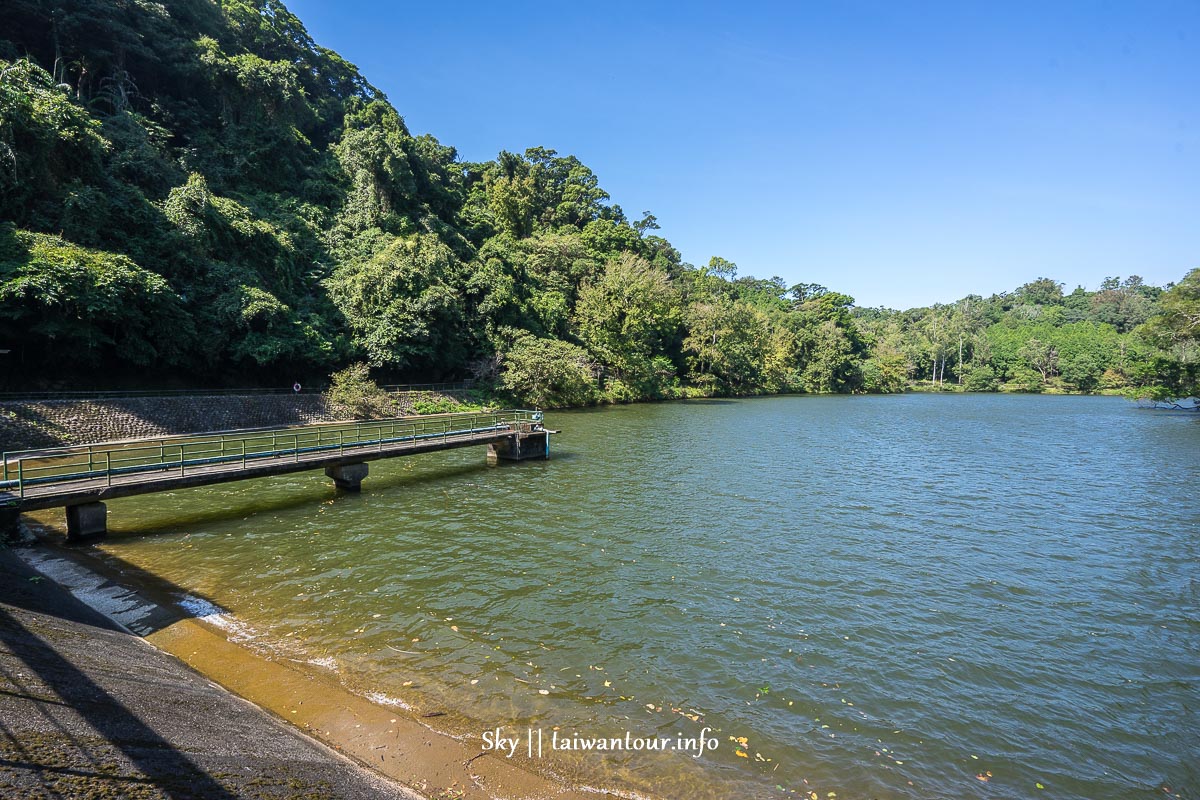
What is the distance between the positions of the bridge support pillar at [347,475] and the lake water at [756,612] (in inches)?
25.1

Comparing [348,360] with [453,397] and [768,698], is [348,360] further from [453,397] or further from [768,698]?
[768,698]

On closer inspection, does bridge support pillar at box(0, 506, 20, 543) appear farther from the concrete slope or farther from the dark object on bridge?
the dark object on bridge

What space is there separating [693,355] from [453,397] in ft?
126

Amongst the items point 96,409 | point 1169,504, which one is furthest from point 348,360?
point 1169,504

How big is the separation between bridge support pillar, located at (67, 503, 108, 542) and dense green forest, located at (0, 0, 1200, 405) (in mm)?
15717

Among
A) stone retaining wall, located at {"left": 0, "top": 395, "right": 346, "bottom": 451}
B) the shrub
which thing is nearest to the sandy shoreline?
stone retaining wall, located at {"left": 0, "top": 395, "right": 346, "bottom": 451}

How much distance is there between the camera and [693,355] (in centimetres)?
7325

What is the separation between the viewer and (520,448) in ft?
86.6

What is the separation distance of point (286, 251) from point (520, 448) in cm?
2769

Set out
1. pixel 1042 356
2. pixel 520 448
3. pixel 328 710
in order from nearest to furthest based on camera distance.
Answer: pixel 328 710, pixel 520 448, pixel 1042 356

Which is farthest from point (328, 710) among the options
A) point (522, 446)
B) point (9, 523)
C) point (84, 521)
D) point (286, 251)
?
point (286, 251)

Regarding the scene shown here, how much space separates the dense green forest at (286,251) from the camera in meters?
27.2

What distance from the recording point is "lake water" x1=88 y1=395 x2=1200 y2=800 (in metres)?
7.04

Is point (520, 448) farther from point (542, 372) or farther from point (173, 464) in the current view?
point (542, 372)
